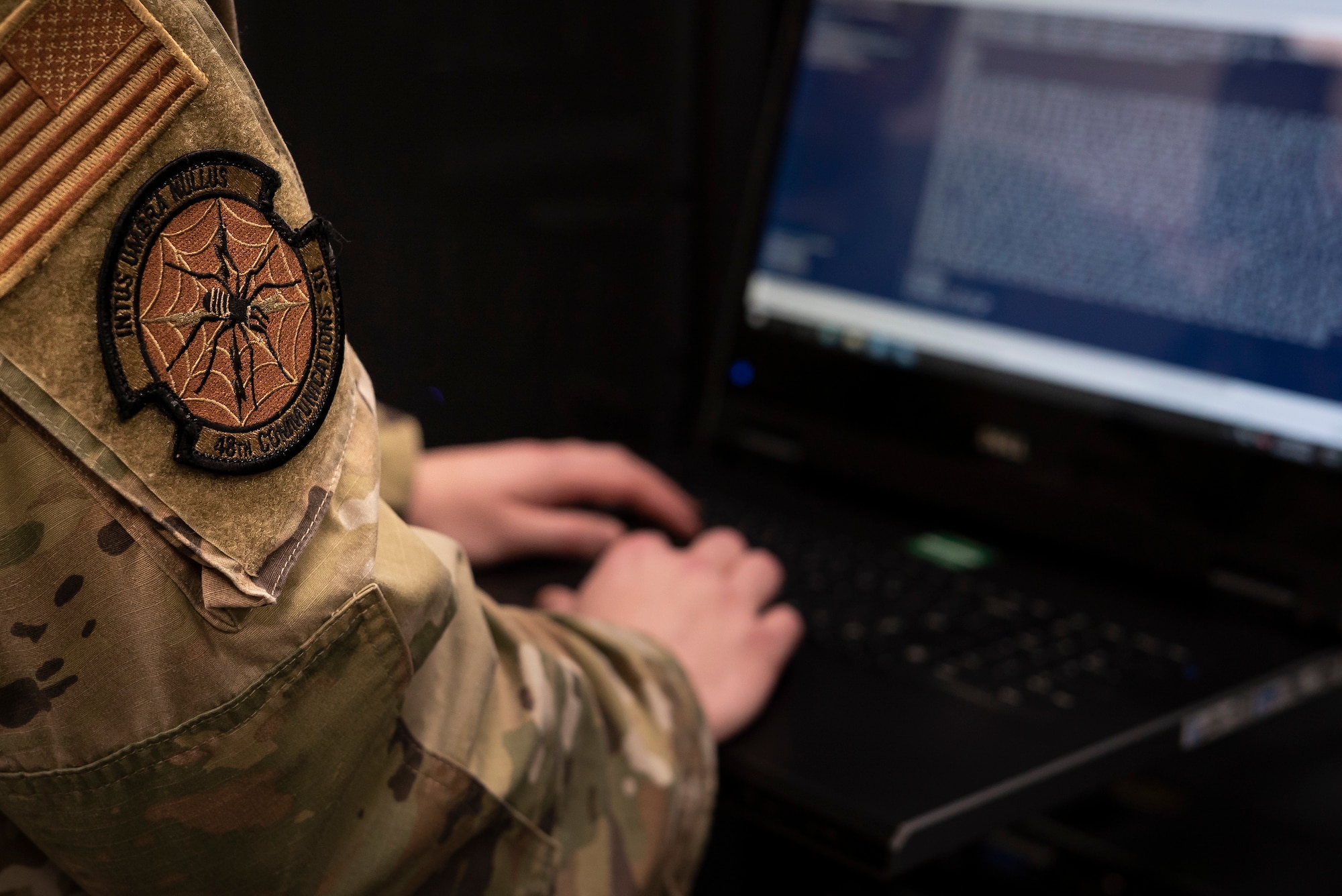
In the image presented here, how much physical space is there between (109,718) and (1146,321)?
599 mm

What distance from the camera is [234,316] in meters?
0.31

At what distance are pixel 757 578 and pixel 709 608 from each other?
→ 6cm

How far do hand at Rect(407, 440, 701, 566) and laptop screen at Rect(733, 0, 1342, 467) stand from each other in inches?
6.5

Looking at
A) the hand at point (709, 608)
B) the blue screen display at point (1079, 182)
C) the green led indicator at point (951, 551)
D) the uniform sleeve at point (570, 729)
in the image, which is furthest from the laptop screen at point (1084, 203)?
the uniform sleeve at point (570, 729)

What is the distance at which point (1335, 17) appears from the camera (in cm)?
62

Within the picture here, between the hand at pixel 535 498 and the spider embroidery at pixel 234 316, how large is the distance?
451 mm

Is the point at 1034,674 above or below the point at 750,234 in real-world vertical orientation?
below

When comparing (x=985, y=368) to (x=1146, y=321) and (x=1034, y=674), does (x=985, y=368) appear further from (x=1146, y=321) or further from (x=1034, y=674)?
(x=1034, y=674)

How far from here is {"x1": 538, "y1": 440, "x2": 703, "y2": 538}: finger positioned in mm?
795

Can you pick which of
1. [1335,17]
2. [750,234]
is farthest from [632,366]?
[1335,17]

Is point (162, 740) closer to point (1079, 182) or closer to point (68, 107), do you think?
point (68, 107)

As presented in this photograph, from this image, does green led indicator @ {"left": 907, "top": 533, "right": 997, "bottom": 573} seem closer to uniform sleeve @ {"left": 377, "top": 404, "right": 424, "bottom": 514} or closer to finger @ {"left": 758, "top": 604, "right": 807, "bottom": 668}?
finger @ {"left": 758, "top": 604, "right": 807, "bottom": 668}

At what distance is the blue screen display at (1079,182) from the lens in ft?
2.12

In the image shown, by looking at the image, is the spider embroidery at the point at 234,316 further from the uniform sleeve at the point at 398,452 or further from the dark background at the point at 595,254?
the uniform sleeve at the point at 398,452
